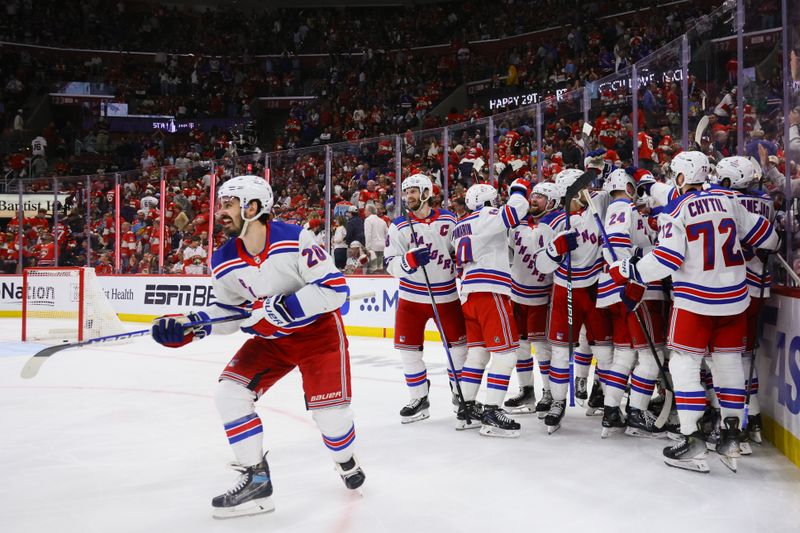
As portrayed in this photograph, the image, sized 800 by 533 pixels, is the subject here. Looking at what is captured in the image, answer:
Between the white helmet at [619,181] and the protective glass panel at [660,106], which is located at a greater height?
the protective glass panel at [660,106]

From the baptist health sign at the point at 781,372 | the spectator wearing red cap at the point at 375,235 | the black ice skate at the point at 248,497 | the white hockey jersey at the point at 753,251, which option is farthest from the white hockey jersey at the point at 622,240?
the spectator wearing red cap at the point at 375,235

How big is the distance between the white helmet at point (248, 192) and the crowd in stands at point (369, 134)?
0.46 meters

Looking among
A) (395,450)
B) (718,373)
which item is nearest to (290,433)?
(395,450)

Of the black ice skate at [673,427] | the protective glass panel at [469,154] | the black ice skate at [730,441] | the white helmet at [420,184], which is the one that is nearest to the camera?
the black ice skate at [730,441]

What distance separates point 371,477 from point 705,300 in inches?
73.0

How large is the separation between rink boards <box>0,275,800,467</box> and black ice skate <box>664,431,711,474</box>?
465 millimetres

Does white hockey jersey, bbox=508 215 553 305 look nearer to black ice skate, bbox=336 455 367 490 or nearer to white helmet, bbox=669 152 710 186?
white helmet, bbox=669 152 710 186

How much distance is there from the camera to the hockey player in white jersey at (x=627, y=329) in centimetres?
425

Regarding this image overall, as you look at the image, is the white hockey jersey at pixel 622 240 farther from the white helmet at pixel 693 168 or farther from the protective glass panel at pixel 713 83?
the protective glass panel at pixel 713 83

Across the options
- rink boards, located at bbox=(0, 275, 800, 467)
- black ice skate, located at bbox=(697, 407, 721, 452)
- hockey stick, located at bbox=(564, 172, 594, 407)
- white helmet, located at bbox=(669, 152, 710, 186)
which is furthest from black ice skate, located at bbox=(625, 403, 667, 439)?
white helmet, located at bbox=(669, 152, 710, 186)

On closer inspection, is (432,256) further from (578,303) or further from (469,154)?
(469,154)

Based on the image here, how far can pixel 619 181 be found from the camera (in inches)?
174

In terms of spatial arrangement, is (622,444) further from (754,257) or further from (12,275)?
(12,275)

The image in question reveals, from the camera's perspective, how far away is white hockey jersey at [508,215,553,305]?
16.1 feet
